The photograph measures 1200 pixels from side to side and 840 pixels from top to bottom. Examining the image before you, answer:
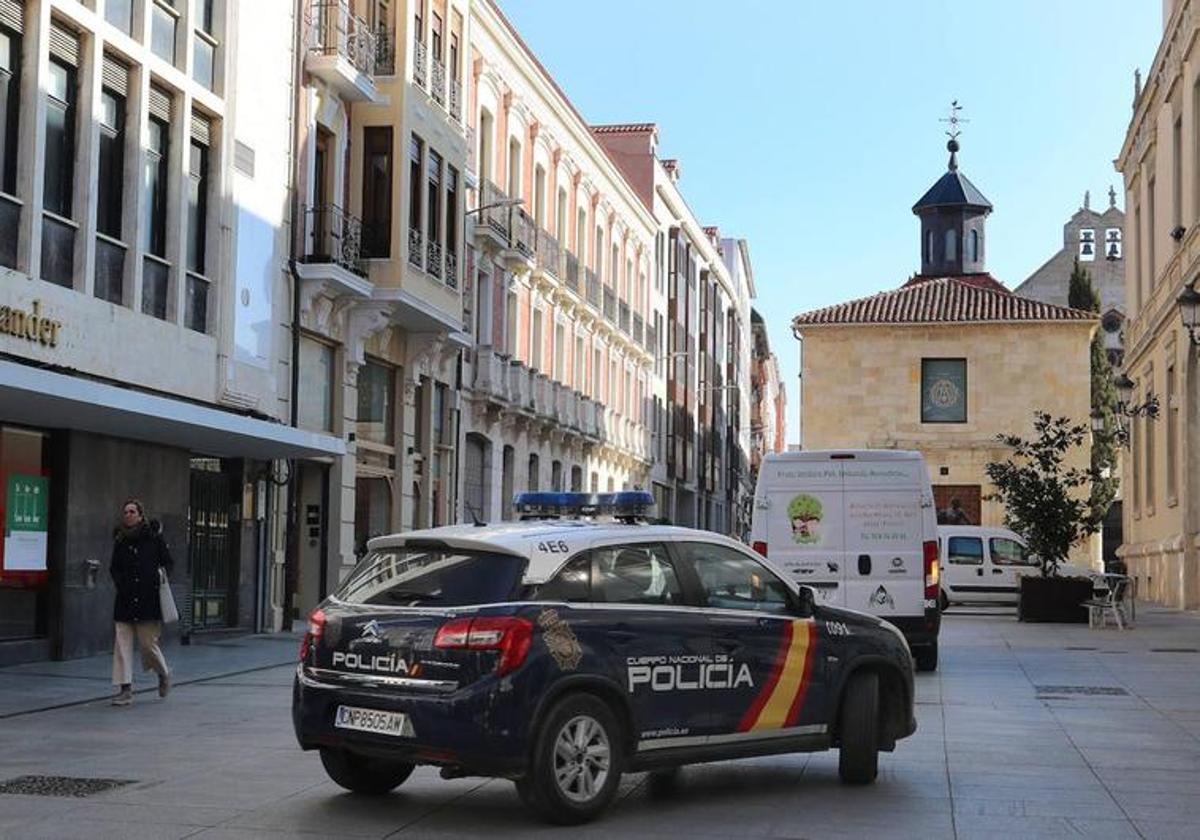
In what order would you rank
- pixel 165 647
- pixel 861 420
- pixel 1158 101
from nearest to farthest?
1. pixel 165 647
2. pixel 1158 101
3. pixel 861 420

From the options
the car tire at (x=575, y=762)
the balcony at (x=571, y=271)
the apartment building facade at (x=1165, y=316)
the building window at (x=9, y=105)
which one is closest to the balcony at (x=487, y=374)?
the balcony at (x=571, y=271)

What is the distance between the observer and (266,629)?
80.8 feet

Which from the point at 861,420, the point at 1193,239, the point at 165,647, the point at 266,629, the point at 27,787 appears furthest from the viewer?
the point at 861,420

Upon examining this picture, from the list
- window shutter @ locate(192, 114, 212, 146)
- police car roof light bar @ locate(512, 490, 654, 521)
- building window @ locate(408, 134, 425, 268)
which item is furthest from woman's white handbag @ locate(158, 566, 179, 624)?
building window @ locate(408, 134, 425, 268)

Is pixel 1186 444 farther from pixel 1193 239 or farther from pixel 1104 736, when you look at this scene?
pixel 1104 736

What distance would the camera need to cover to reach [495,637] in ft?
27.7

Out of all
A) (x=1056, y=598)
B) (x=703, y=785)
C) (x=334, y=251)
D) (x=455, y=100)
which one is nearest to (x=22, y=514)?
(x=334, y=251)

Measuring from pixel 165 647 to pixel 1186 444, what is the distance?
23101 mm

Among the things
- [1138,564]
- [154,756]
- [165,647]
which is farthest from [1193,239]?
[154,756]

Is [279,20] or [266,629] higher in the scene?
[279,20]

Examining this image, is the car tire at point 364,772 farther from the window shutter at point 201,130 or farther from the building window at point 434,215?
the building window at point 434,215

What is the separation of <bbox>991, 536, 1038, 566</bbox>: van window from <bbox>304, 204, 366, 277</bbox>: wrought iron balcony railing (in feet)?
57.4

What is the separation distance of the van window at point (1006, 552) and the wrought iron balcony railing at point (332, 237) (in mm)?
17483

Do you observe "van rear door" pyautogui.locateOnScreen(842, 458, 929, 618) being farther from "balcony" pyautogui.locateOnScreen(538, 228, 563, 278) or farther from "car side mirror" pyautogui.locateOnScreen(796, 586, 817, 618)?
"balcony" pyautogui.locateOnScreen(538, 228, 563, 278)
